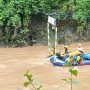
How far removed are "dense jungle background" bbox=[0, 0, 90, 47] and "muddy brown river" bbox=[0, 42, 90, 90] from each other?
2.86 ft

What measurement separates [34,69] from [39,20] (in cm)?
679

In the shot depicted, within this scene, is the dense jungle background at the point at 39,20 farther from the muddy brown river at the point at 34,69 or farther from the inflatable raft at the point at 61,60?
the inflatable raft at the point at 61,60

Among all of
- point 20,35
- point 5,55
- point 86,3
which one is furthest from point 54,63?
point 86,3

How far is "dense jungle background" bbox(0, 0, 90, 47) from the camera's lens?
17.7m

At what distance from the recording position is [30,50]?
16.4 metres

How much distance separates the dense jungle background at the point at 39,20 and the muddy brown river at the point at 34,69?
87 cm

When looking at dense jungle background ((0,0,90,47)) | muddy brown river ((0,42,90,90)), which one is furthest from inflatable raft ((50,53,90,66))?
dense jungle background ((0,0,90,47))

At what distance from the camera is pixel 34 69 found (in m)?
12.3

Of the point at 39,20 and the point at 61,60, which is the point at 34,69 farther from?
the point at 39,20

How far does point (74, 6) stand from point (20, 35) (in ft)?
10.6

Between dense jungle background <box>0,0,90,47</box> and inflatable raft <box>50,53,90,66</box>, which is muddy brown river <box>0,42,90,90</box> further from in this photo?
dense jungle background <box>0,0,90,47</box>

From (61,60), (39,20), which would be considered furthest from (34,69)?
(39,20)

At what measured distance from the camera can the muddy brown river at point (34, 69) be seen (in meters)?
9.75

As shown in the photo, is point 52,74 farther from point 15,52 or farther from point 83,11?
point 83,11
